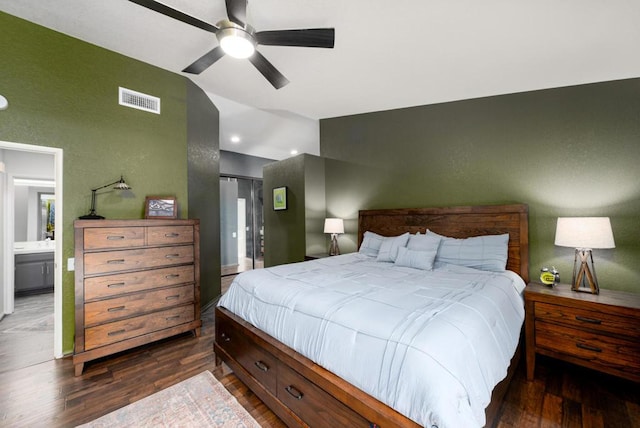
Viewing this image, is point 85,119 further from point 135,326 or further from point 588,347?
point 588,347

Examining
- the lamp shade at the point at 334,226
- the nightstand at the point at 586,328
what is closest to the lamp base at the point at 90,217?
the lamp shade at the point at 334,226

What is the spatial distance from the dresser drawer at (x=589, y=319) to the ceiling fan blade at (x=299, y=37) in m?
2.73

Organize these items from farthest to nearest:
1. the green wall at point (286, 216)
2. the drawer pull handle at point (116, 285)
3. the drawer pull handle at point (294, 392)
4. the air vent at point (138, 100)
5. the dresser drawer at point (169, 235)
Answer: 1. the green wall at point (286, 216)
2. the air vent at point (138, 100)
3. the dresser drawer at point (169, 235)
4. the drawer pull handle at point (116, 285)
5. the drawer pull handle at point (294, 392)

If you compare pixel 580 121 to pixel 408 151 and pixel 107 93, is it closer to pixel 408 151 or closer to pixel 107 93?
pixel 408 151

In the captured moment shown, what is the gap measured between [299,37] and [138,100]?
7.25 ft

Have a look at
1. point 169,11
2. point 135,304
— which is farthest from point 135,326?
point 169,11

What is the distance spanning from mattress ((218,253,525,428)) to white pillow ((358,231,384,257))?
1.16 meters

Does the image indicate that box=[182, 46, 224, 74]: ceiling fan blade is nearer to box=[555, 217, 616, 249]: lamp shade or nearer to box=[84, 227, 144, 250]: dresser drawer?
box=[84, 227, 144, 250]: dresser drawer

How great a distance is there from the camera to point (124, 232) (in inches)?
95.6

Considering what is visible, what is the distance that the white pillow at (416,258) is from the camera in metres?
2.73

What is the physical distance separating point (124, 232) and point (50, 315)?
8.41 feet

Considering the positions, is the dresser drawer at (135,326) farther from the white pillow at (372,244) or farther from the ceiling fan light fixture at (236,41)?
the ceiling fan light fixture at (236,41)

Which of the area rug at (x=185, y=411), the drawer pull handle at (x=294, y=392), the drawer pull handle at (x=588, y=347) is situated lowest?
the area rug at (x=185, y=411)

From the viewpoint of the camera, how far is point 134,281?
2.48 metres
